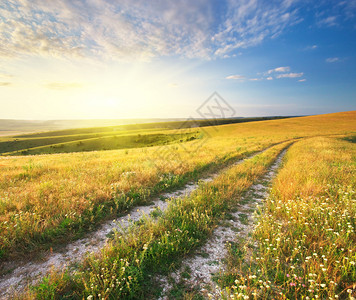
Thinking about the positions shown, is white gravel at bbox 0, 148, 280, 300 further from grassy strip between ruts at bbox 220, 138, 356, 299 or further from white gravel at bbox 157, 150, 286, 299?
grassy strip between ruts at bbox 220, 138, 356, 299

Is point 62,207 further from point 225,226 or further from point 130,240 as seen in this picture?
point 225,226

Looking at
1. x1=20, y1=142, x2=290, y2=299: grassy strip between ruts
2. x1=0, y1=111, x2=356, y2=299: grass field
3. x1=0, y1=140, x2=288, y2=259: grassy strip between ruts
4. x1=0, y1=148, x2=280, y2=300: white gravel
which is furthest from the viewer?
x1=0, y1=140, x2=288, y2=259: grassy strip between ruts

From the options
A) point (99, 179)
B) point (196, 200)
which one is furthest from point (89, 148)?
point (196, 200)

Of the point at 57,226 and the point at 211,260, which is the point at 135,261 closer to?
the point at 211,260

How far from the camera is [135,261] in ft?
11.1

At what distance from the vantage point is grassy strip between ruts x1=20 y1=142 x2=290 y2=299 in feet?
8.91

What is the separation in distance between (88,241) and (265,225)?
4.58m

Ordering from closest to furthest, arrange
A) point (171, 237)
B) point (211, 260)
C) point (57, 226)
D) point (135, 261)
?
point (135, 261)
point (211, 260)
point (171, 237)
point (57, 226)

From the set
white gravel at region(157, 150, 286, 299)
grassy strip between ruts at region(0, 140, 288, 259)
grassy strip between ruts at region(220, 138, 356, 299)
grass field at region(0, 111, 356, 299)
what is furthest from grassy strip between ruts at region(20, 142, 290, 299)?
grassy strip between ruts at region(0, 140, 288, 259)

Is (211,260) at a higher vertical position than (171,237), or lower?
lower

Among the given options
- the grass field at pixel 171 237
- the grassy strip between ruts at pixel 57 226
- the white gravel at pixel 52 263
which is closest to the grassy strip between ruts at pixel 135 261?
the grass field at pixel 171 237

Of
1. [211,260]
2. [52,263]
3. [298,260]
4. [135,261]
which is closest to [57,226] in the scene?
[52,263]

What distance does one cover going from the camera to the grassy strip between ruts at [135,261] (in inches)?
107

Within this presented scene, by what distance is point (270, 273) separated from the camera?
3.25 metres
